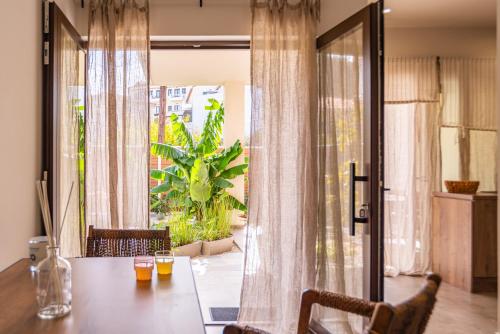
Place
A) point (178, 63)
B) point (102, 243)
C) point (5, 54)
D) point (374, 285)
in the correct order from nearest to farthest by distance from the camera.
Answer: point (5, 54)
point (102, 243)
point (374, 285)
point (178, 63)

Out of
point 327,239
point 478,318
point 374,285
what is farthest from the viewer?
A: point 478,318

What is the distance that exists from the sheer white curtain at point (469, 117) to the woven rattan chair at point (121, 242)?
4.00 meters

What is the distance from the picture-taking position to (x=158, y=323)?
1.22 meters

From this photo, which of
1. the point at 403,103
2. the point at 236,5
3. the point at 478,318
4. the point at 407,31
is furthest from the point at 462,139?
the point at 236,5

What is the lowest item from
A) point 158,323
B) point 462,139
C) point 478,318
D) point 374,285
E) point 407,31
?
point 478,318

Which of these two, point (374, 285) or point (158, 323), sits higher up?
point (158, 323)

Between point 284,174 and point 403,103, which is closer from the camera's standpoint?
point 284,174

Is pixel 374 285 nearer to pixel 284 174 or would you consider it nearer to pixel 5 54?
pixel 284 174

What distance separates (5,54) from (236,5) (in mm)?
1756

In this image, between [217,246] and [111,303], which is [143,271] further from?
[217,246]

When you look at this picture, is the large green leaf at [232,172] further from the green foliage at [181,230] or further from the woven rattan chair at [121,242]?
the woven rattan chair at [121,242]

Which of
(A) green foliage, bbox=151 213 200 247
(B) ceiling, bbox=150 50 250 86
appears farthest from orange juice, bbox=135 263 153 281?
(B) ceiling, bbox=150 50 250 86

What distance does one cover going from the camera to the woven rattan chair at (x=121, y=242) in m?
2.34

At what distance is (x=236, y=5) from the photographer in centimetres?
334
